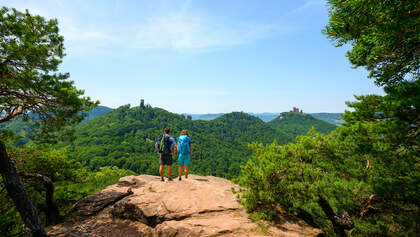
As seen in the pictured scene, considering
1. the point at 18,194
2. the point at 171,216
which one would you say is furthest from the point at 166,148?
the point at 18,194

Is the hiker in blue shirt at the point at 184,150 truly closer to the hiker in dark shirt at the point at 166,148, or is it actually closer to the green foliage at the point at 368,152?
the hiker in dark shirt at the point at 166,148

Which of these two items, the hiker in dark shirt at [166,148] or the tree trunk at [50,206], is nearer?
the tree trunk at [50,206]

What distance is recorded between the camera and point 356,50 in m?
3.73

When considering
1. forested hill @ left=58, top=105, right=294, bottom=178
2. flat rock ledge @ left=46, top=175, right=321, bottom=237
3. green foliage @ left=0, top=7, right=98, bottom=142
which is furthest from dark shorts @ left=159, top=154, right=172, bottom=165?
forested hill @ left=58, top=105, right=294, bottom=178

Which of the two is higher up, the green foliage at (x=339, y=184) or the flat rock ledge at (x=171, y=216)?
the green foliage at (x=339, y=184)

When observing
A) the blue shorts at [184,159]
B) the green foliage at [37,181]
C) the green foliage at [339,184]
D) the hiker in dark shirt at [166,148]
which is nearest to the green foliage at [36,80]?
the green foliage at [37,181]

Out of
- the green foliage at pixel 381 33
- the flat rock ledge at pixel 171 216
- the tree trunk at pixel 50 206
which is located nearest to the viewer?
the green foliage at pixel 381 33

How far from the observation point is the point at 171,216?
16.1ft

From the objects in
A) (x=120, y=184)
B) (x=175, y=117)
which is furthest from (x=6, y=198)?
(x=175, y=117)

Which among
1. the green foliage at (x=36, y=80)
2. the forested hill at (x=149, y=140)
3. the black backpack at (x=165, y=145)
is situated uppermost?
the green foliage at (x=36, y=80)

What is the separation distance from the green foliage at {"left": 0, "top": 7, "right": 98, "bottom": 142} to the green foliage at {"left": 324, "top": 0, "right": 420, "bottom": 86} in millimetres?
7130

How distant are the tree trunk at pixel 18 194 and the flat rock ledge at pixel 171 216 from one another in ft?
2.11

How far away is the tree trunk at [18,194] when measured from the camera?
4.65m

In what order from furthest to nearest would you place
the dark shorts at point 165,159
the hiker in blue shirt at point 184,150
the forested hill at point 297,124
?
the forested hill at point 297,124, the dark shorts at point 165,159, the hiker in blue shirt at point 184,150
